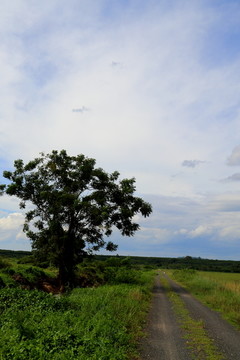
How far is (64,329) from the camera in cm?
897

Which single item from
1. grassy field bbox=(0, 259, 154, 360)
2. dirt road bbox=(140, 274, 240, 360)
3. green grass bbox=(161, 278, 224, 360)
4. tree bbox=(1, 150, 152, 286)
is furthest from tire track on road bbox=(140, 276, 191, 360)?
tree bbox=(1, 150, 152, 286)

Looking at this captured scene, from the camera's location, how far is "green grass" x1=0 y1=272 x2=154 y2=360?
24.2 ft

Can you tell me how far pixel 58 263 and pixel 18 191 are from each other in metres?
7.58

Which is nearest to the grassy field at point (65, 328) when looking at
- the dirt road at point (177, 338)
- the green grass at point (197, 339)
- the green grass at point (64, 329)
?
the green grass at point (64, 329)

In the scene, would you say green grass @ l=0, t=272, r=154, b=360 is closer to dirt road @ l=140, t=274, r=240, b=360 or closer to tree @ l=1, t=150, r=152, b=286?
dirt road @ l=140, t=274, r=240, b=360

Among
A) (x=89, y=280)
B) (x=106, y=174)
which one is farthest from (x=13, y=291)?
(x=89, y=280)

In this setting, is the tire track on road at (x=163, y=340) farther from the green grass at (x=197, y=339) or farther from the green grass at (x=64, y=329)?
the green grass at (x=64, y=329)

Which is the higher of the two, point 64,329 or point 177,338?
point 64,329

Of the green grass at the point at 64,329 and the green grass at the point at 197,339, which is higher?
the green grass at the point at 64,329

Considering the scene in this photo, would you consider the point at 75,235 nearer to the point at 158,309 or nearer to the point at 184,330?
the point at 158,309

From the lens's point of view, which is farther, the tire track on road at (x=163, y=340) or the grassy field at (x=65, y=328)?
the tire track on road at (x=163, y=340)

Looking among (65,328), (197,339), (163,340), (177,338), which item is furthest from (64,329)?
(197,339)

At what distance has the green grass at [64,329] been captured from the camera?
738 centimetres

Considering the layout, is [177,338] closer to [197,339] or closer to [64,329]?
[197,339]
